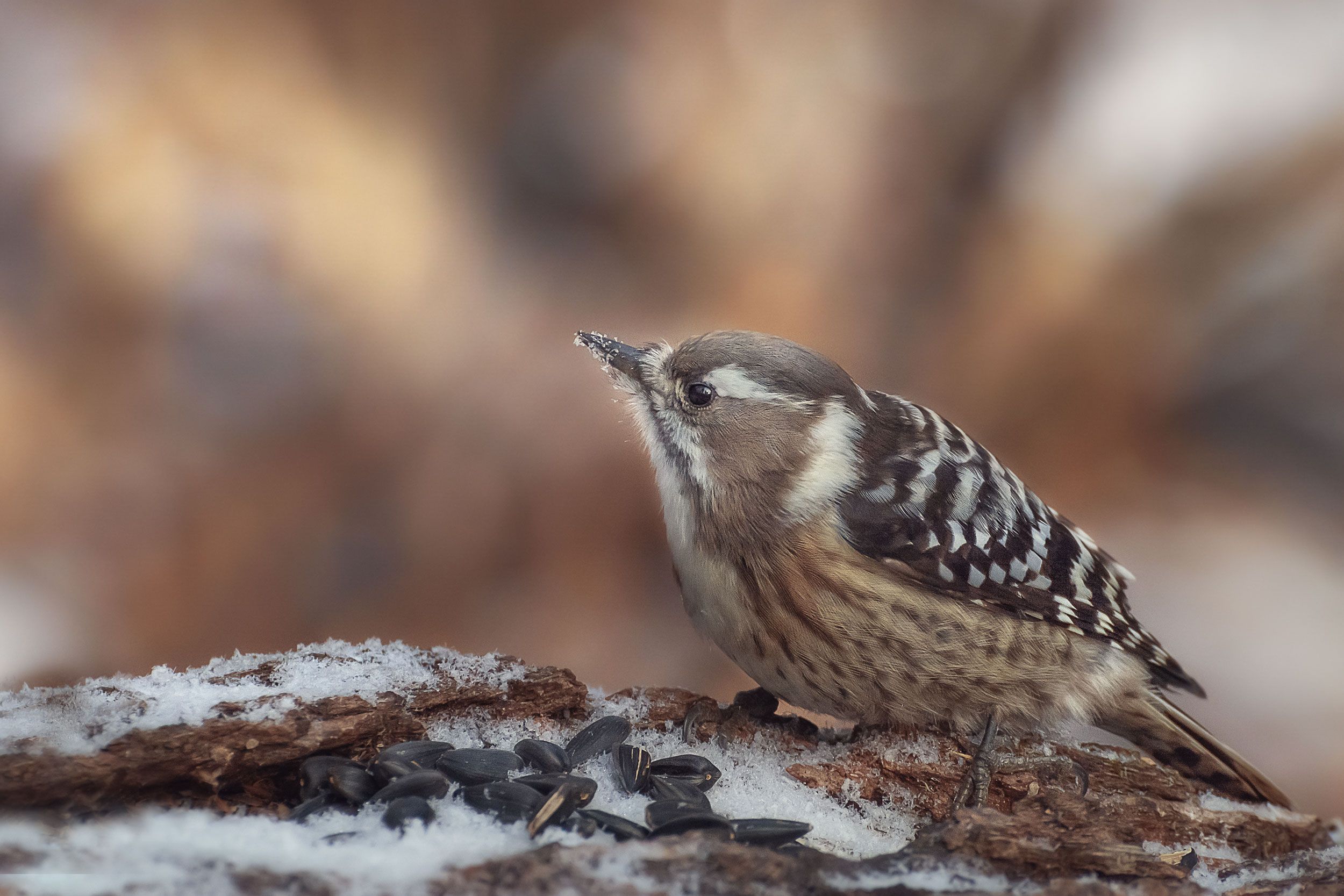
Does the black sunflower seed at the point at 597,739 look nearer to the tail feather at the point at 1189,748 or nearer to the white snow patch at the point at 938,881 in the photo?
the white snow patch at the point at 938,881

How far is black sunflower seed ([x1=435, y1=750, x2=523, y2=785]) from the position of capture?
162 cm

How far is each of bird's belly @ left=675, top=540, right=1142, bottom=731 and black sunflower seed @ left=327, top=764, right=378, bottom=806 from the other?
76cm

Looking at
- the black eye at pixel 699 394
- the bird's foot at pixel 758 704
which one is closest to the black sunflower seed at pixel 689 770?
the bird's foot at pixel 758 704

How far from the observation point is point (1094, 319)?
10.4ft

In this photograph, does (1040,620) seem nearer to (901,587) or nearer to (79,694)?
(901,587)

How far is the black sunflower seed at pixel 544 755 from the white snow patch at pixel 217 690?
209 mm

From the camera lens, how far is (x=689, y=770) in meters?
1.77

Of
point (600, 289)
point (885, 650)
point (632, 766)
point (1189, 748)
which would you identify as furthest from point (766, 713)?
point (600, 289)

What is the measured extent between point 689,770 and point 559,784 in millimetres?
294

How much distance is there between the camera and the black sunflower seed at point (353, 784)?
5.01ft

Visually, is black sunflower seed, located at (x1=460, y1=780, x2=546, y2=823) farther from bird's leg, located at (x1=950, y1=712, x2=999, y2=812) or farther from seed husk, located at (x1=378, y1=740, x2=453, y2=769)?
bird's leg, located at (x1=950, y1=712, x2=999, y2=812)

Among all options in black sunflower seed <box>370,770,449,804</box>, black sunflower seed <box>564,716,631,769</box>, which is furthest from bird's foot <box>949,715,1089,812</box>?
black sunflower seed <box>370,770,449,804</box>

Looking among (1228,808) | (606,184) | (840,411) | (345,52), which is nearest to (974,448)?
(840,411)

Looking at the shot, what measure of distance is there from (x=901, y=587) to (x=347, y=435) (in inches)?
70.5
